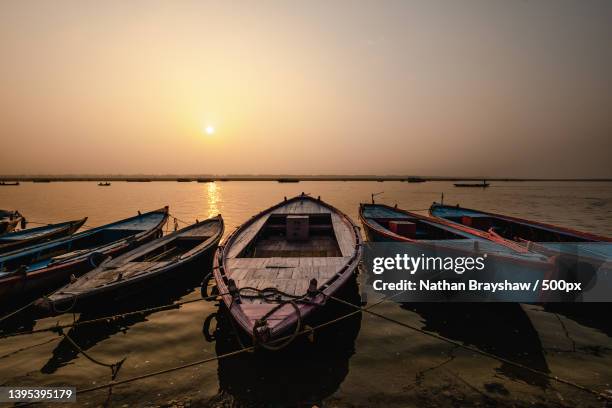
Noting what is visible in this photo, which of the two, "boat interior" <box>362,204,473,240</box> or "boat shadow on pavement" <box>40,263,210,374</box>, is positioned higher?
"boat interior" <box>362,204,473,240</box>

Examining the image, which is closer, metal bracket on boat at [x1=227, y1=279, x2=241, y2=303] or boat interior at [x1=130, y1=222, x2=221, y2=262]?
metal bracket on boat at [x1=227, y1=279, x2=241, y2=303]

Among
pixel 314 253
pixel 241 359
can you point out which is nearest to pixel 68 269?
pixel 241 359

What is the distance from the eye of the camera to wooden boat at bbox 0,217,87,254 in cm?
1430

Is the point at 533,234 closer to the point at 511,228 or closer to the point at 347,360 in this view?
the point at 511,228

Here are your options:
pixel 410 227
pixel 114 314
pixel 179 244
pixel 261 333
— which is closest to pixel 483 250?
pixel 410 227

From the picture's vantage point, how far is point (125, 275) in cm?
961

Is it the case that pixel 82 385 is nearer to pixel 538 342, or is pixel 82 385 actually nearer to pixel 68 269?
pixel 68 269

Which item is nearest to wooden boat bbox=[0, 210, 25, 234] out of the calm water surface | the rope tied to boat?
the calm water surface

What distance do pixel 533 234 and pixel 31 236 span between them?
95.0 feet

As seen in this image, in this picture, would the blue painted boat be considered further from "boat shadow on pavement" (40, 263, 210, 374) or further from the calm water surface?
"boat shadow on pavement" (40, 263, 210, 374)

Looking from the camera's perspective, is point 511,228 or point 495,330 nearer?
point 495,330

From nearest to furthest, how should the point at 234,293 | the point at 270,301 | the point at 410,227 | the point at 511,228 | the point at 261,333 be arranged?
the point at 261,333, the point at 270,301, the point at 234,293, the point at 410,227, the point at 511,228

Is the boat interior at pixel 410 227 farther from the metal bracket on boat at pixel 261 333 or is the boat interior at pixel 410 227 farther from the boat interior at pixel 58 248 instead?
the boat interior at pixel 58 248

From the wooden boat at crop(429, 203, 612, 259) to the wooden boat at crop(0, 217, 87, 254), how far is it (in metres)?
22.9
